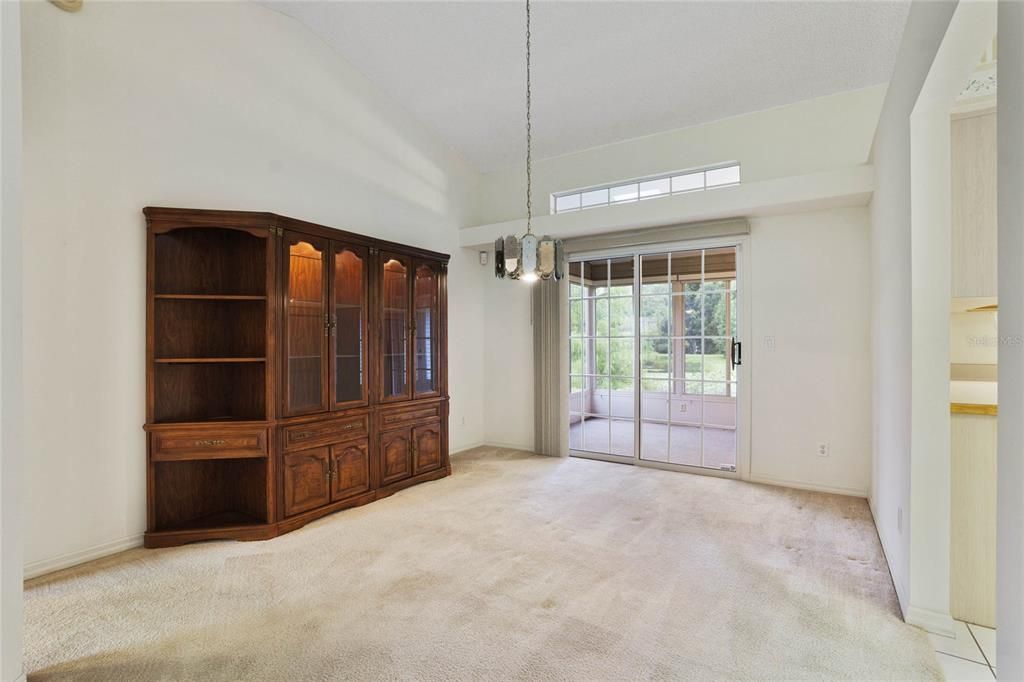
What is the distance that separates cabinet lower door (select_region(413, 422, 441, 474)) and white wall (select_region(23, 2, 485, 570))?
2.00 metres

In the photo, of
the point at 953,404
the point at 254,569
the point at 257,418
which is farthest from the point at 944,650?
the point at 257,418

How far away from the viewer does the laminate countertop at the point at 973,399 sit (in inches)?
84.1

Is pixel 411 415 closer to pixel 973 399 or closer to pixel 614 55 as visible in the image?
pixel 614 55

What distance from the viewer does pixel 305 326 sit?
349 centimetres

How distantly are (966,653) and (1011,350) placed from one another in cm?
166

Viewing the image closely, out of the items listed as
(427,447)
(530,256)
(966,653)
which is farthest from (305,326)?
(966,653)

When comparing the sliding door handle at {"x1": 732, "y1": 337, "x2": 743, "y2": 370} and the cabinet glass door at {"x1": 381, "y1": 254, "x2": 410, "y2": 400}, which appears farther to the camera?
the sliding door handle at {"x1": 732, "y1": 337, "x2": 743, "y2": 370}

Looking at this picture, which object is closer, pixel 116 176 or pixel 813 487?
pixel 116 176

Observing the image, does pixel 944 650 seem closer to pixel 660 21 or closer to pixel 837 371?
pixel 837 371

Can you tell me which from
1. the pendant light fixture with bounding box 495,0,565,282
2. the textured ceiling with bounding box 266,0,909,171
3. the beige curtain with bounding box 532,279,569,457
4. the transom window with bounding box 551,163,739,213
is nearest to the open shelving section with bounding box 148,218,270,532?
the pendant light fixture with bounding box 495,0,565,282

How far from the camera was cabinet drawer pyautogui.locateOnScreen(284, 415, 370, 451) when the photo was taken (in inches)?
131

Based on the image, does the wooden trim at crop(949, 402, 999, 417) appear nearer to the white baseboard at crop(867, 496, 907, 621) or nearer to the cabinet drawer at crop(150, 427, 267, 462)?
the white baseboard at crop(867, 496, 907, 621)

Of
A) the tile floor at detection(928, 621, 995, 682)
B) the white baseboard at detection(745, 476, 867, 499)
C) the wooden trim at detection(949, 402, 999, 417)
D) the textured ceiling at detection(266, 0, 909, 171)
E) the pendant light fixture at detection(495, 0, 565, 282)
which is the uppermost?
A: the textured ceiling at detection(266, 0, 909, 171)

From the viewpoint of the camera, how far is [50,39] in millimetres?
2693
